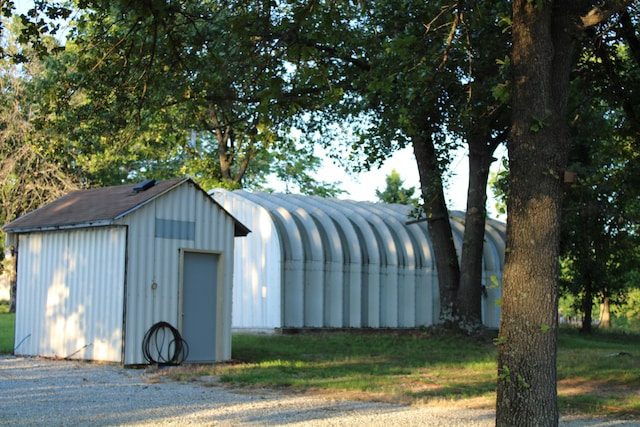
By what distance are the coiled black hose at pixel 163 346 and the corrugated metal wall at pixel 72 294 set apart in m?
0.54

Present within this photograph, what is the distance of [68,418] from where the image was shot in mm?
9586

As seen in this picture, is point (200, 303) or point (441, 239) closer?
point (200, 303)

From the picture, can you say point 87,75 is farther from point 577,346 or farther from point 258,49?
point 577,346

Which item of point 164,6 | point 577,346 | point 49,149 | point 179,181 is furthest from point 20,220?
point 577,346

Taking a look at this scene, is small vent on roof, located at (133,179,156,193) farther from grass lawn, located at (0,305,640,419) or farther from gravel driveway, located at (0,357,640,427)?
gravel driveway, located at (0,357,640,427)

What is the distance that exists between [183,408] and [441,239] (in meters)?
15.2

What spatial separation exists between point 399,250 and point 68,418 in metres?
20.1

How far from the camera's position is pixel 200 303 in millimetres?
16859

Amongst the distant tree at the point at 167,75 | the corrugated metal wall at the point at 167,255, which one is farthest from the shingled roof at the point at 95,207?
the distant tree at the point at 167,75

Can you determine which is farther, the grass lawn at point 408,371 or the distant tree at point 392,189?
the distant tree at point 392,189

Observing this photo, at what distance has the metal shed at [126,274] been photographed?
1576cm

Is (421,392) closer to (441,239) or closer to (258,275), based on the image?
(441,239)

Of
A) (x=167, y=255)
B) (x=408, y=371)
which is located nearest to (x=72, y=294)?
(x=167, y=255)

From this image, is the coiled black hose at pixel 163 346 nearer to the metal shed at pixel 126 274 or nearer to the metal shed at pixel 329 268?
the metal shed at pixel 126 274
